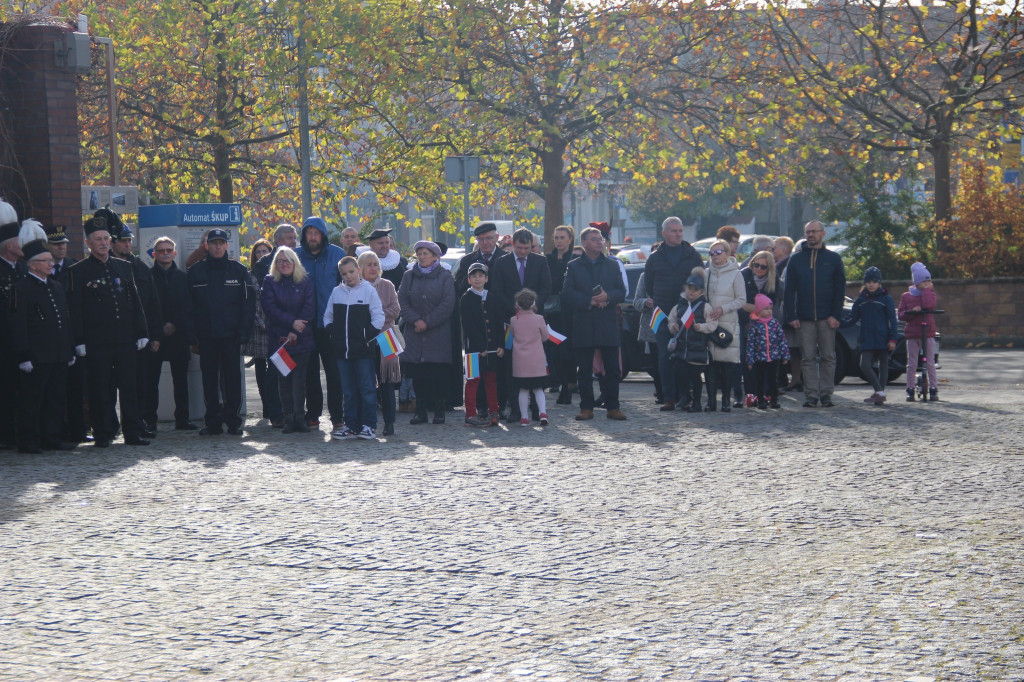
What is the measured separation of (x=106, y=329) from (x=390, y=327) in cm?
256

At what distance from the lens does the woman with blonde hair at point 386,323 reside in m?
12.5

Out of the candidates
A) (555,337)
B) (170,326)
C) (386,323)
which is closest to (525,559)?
(386,323)

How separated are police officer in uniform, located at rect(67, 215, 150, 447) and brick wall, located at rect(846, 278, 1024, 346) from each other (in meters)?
15.8

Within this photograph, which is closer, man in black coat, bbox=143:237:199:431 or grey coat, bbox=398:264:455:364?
man in black coat, bbox=143:237:199:431

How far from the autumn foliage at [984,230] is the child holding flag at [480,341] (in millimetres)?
13814

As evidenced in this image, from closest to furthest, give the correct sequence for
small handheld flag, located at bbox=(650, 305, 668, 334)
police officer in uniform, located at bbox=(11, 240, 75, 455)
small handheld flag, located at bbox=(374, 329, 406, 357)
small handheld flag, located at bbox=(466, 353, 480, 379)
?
1. police officer in uniform, located at bbox=(11, 240, 75, 455)
2. small handheld flag, located at bbox=(374, 329, 406, 357)
3. small handheld flag, located at bbox=(466, 353, 480, 379)
4. small handheld flag, located at bbox=(650, 305, 668, 334)

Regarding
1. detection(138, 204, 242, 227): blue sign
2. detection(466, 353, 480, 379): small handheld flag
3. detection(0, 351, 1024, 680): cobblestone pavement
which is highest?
detection(138, 204, 242, 227): blue sign

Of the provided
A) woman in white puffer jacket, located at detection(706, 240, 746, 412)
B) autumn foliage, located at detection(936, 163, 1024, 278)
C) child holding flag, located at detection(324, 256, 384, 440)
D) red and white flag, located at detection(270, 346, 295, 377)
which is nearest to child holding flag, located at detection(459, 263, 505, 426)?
child holding flag, located at detection(324, 256, 384, 440)

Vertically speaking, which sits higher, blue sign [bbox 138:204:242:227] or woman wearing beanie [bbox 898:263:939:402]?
blue sign [bbox 138:204:242:227]

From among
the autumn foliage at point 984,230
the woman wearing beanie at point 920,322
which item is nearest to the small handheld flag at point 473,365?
the woman wearing beanie at point 920,322

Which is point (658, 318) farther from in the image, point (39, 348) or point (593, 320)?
point (39, 348)

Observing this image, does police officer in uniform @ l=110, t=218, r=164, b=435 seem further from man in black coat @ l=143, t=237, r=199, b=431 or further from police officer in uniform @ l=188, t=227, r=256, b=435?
police officer in uniform @ l=188, t=227, r=256, b=435

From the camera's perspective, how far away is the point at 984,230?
2433 centimetres

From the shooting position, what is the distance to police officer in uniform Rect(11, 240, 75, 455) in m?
11.4
